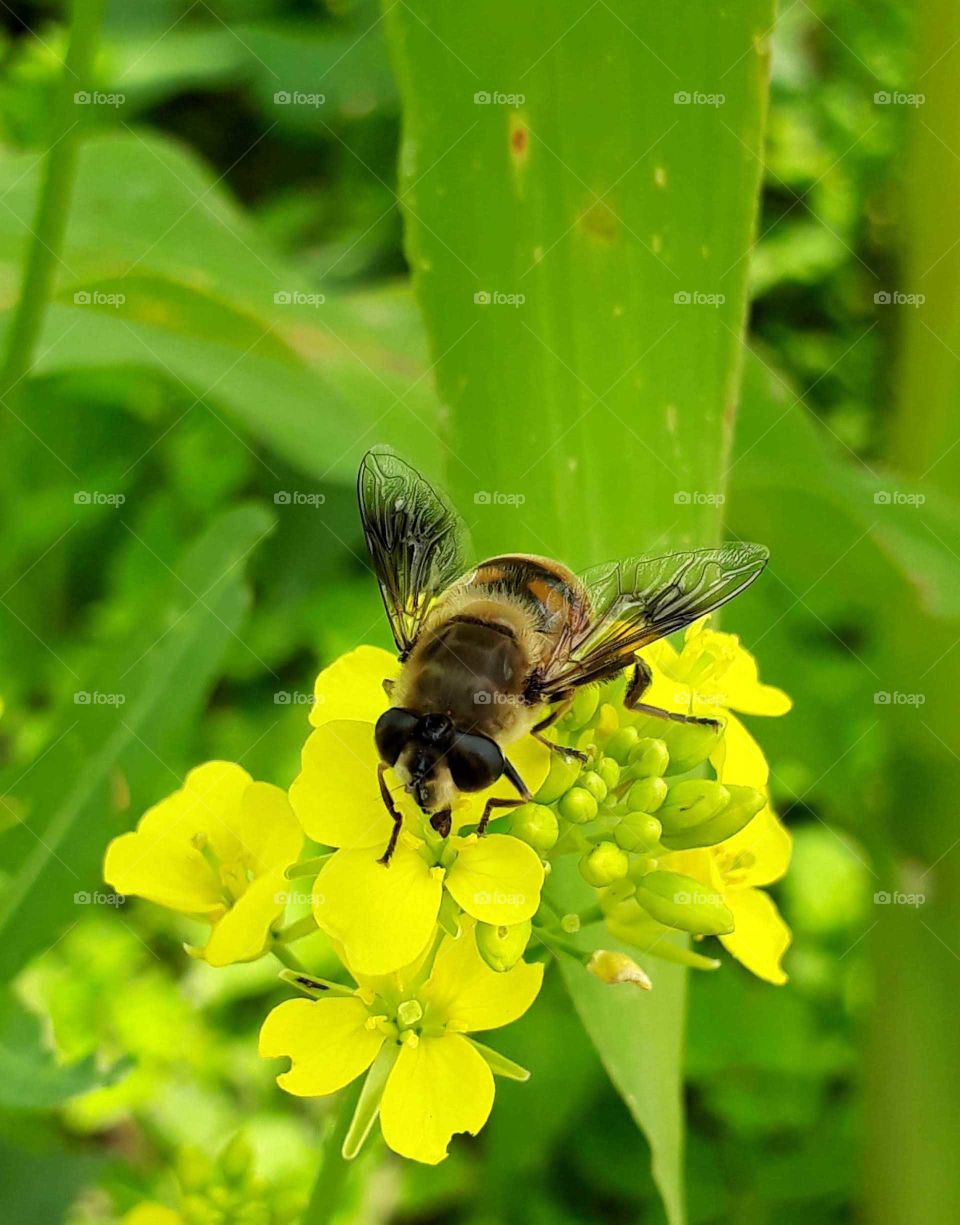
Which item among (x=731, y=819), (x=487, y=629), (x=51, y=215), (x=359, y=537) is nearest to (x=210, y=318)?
(x=51, y=215)

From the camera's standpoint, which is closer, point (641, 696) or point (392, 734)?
point (392, 734)

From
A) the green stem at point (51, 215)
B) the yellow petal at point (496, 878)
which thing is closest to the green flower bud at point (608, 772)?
the yellow petal at point (496, 878)

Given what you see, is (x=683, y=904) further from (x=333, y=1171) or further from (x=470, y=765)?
(x=333, y=1171)

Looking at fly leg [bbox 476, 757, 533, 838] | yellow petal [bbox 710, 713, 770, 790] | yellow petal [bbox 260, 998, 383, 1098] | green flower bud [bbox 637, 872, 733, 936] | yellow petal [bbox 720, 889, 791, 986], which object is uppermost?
fly leg [bbox 476, 757, 533, 838]

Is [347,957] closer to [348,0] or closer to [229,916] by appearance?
[229,916]

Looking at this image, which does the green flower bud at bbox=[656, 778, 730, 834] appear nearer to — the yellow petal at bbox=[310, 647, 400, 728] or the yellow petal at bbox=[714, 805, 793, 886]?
the yellow petal at bbox=[714, 805, 793, 886]

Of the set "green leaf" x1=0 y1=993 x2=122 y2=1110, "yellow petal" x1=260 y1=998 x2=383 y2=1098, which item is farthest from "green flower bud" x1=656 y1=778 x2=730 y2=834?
"green leaf" x1=0 y1=993 x2=122 y2=1110
